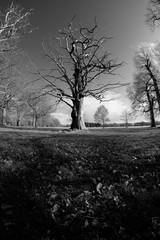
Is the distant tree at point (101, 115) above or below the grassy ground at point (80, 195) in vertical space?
above

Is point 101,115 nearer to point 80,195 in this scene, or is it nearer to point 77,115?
point 77,115

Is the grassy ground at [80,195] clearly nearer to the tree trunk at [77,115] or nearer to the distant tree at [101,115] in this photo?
the tree trunk at [77,115]

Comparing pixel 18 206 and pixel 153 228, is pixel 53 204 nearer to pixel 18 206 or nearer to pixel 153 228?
pixel 18 206

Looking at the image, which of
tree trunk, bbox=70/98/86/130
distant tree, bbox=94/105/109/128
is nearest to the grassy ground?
tree trunk, bbox=70/98/86/130

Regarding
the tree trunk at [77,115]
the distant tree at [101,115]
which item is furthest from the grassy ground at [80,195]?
the distant tree at [101,115]

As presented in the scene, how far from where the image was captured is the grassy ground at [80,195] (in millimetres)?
2805

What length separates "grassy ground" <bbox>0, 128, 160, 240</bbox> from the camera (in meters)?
2.80

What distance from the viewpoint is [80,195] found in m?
3.93

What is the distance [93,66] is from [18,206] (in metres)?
16.4

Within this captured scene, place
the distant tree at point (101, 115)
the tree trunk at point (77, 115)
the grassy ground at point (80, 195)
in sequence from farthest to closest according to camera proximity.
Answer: the distant tree at point (101, 115)
the tree trunk at point (77, 115)
the grassy ground at point (80, 195)

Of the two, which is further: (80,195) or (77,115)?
(77,115)

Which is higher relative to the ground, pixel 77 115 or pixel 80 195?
pixel 77 115

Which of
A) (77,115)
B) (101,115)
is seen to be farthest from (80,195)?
(101,115)

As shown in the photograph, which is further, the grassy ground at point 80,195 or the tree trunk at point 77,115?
the tree trunk at point 77,115
